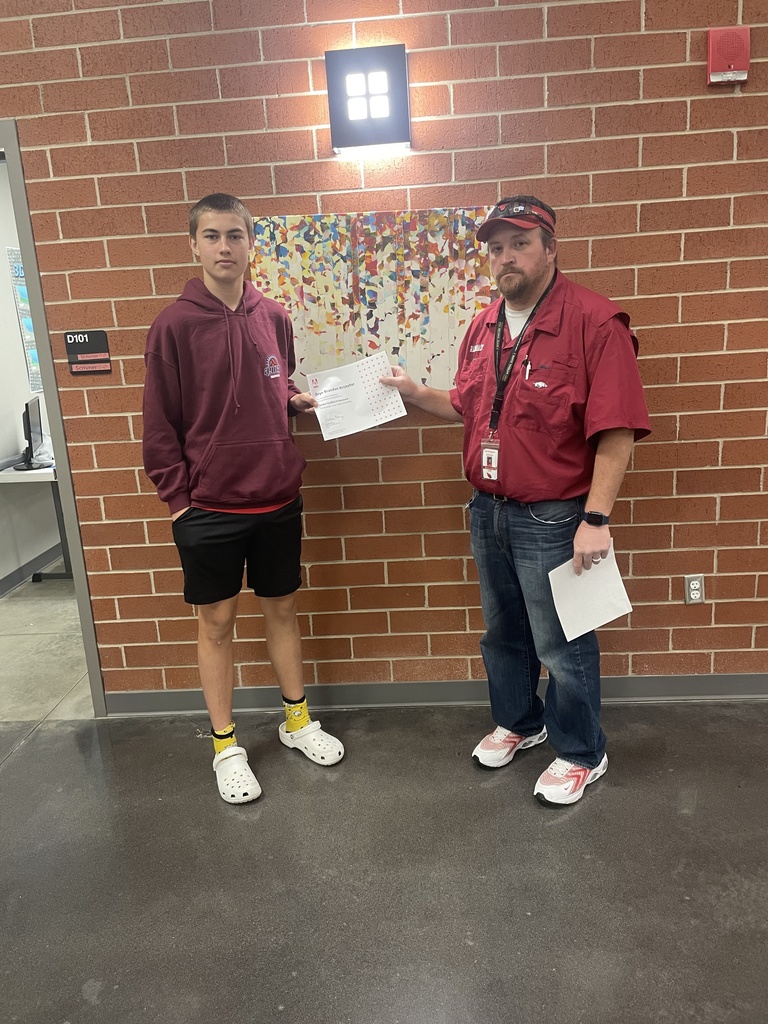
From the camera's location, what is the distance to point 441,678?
2922mm

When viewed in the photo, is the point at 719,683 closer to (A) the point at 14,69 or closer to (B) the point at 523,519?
(B) the point at 523,519

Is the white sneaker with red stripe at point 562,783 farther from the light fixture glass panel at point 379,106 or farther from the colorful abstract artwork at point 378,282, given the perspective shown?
the light fixture glass panel at point 379,106

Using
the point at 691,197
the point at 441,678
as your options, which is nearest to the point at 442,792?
the point at 441,678

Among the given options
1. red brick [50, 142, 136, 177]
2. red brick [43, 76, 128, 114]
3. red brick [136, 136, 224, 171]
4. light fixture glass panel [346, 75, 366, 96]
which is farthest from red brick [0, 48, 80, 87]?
light fixture glass panel [346, 75, 366, 96]

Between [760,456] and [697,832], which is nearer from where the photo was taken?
[697,832]

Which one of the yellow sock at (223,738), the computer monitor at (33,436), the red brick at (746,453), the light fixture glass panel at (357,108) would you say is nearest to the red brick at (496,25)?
the light fixture glass panel at (357,108)

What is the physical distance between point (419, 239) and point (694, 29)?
1.05 meters

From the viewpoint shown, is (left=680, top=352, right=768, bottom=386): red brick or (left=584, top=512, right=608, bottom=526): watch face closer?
(left=584, top=512, right=608, bottom=526): watch face

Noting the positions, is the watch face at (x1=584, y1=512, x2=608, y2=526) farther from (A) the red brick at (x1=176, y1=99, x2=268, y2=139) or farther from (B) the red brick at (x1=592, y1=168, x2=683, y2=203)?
(A) the red brick at (x1=176, y1=99, x2=268, y2=139)

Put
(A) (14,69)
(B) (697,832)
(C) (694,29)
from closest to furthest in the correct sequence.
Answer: (B) (697,832), (C) (694,29), (A) (14,69)

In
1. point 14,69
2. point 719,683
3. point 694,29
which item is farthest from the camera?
point 719,683

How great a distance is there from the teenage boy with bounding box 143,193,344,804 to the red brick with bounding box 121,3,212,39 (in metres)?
0.70

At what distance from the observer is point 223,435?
2.26m

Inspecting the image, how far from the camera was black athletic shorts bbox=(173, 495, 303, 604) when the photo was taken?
231cm
